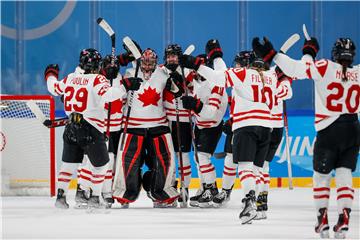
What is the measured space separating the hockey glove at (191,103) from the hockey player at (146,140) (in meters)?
0.26

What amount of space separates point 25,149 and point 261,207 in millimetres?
3102

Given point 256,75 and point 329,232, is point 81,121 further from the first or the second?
point 329,232

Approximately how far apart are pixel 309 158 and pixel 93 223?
4.25 meters

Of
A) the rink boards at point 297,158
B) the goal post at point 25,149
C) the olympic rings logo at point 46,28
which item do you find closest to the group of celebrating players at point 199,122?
the goal post at point 25,149

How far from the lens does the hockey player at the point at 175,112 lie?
7.37m

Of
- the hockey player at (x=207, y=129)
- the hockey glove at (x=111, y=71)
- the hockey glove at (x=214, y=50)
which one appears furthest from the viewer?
the hockey player at (x=207, y=129)

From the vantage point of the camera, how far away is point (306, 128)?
988 centimetres

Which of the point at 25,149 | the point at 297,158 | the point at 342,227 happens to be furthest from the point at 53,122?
the point at 297,158

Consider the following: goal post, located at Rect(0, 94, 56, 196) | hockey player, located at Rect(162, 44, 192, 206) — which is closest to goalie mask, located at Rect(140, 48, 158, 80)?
hockey player, located at Rect(162, 44, 192, 206)

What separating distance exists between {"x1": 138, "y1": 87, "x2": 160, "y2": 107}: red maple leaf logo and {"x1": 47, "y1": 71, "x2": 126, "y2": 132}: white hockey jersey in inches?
18.0

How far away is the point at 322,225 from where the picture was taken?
5141mm

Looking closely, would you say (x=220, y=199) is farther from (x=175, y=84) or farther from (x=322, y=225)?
(x=322, y=225)

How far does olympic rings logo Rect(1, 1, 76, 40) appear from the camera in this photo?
11.3 metres

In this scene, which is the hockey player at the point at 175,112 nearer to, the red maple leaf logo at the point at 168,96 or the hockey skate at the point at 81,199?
the red maple leaf logo at the point at 168,96
